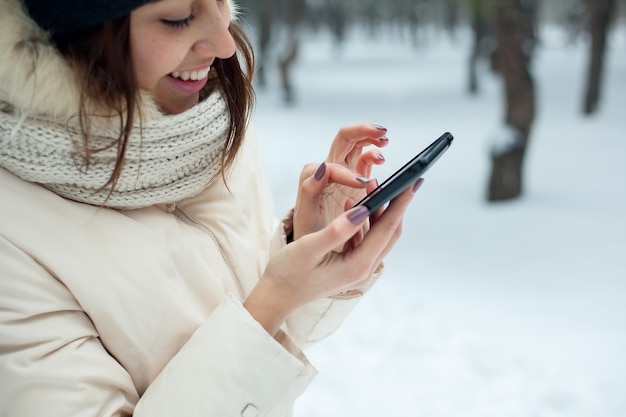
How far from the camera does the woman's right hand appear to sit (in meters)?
0.94

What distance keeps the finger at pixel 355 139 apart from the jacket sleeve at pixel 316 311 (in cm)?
16

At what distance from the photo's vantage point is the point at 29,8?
0.89 meters

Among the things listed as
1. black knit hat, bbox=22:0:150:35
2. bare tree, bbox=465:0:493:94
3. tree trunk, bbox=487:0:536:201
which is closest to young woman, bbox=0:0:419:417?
black knit hat, bbox=22:0:150:35

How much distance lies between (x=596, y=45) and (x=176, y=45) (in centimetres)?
974

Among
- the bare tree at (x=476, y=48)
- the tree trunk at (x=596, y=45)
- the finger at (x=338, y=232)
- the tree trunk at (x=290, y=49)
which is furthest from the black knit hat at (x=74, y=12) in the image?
the bare tree at (x=476, y=48)

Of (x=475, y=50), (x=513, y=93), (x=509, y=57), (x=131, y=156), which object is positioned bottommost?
(x=475, y=50)

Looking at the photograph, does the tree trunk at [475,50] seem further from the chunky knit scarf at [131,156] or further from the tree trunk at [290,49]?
the chunky knit scarf at [131,156]

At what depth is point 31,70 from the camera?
867mm

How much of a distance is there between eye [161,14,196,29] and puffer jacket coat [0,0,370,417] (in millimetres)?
167

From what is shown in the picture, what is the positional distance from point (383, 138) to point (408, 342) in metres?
2.47

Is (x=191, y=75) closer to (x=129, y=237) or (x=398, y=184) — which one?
→ (x=129, y=237)

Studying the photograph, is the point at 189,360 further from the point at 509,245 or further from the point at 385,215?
the point at 509,245

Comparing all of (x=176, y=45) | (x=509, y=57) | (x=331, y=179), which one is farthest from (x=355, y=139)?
(x=509, y=57)

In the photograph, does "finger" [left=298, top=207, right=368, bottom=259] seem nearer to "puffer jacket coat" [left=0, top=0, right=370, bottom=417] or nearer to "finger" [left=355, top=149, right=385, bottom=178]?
"puffer jacket coat" [left=0, top=0, right=370, bottom=417]
